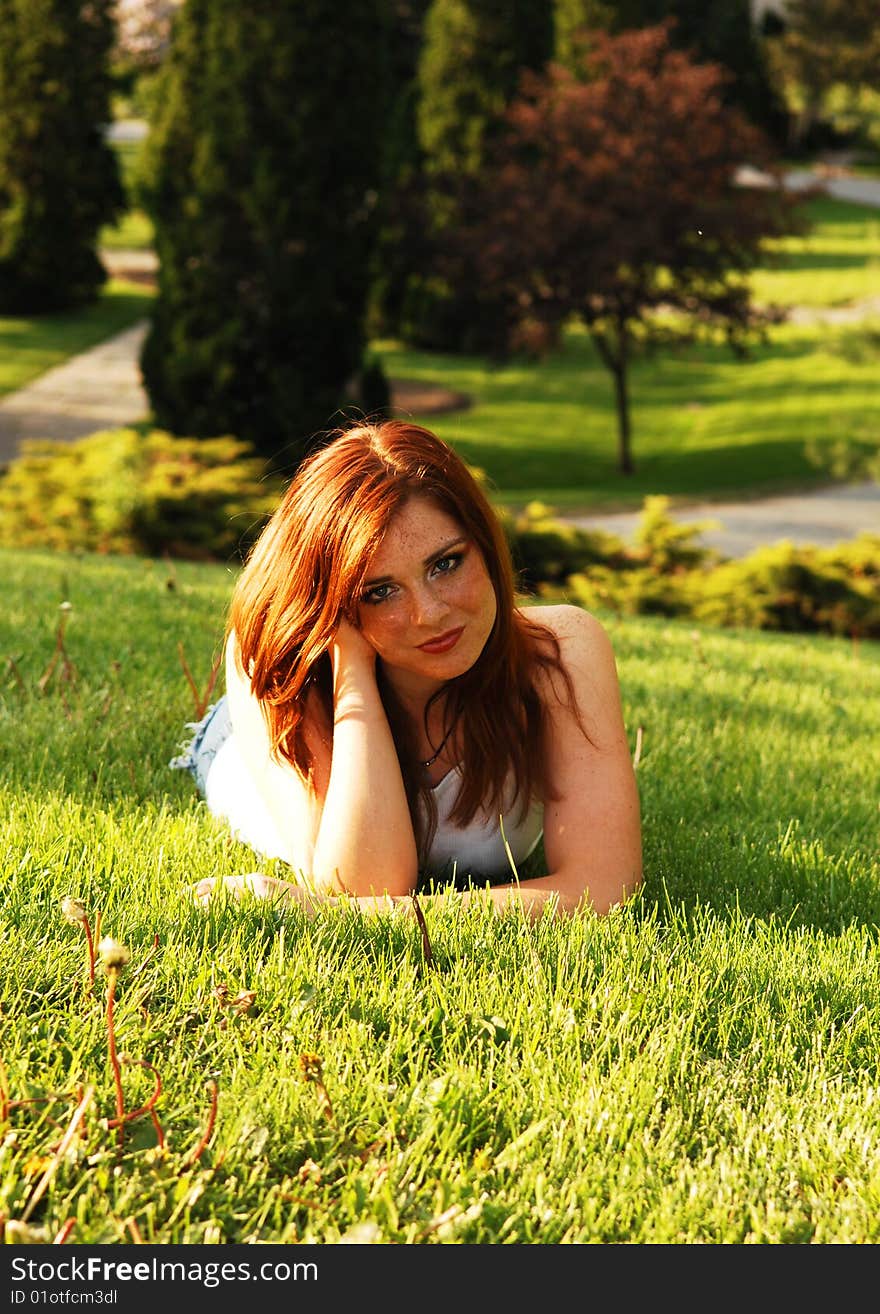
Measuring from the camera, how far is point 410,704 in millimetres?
3102

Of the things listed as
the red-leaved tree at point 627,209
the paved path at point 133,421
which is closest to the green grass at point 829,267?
the red-leaved tree at point 627,209

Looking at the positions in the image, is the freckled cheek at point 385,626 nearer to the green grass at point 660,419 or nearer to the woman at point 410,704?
the woman at point 410,704

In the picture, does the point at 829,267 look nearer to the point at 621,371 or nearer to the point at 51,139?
the point at 621,371

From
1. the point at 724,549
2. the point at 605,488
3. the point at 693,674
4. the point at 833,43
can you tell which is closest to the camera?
the point at 693,674

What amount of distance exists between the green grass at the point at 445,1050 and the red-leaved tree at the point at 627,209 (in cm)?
1464

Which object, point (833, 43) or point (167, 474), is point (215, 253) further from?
point (833, 43)

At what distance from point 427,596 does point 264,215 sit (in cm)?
1333

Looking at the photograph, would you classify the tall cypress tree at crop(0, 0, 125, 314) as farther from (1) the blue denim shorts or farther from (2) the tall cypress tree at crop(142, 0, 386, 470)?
(1) the blue denim shorts

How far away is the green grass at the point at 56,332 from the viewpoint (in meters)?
23.4

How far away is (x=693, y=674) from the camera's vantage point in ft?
17.7

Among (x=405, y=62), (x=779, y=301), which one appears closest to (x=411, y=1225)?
(x=779, y=301)

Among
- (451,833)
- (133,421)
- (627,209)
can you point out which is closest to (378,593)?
(451,833)

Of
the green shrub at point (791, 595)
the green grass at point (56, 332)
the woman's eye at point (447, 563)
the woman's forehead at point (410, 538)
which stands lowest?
the green shrub at point (791, 595)

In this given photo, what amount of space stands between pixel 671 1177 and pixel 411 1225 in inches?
16.0
